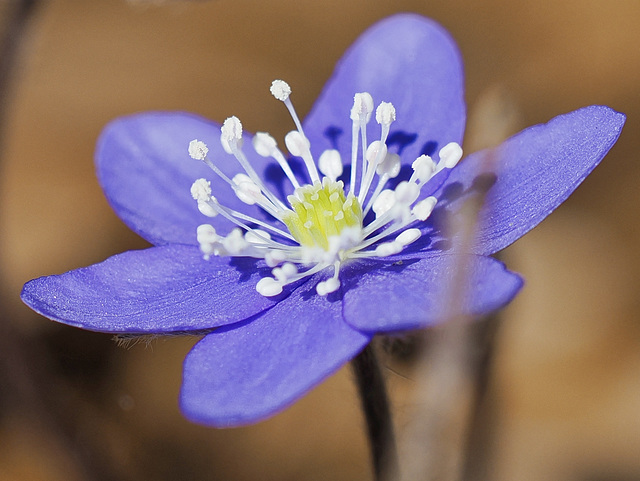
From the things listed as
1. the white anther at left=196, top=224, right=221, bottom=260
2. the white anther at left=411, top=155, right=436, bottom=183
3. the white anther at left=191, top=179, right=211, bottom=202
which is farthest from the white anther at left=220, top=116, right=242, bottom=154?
the white anther at left=411, top=155, right=436, bottom=183

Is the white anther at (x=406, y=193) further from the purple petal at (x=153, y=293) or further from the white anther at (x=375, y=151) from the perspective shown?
the purple petal at (x=153, y=293)

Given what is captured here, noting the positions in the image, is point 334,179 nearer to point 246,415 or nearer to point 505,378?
point 246,415

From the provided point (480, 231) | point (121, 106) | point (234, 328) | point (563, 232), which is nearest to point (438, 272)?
point (480, 231)

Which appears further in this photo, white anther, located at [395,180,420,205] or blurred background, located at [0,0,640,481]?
blurred background, located at [0,0,640,481]

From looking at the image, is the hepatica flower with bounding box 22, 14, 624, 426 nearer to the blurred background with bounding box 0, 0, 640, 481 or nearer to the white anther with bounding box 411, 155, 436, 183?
the white anther with bounding box 411, 155, 436, 183

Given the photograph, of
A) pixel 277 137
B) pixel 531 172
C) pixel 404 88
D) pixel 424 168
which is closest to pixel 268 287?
pixel 424 168

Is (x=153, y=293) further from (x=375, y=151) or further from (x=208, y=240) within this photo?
(x=375, y=151)

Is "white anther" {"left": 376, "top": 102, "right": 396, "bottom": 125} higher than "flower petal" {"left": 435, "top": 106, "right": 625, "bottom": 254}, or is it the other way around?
"white anther" {"left": 376, "top": 102, "right": 396, "bottom": 125}
